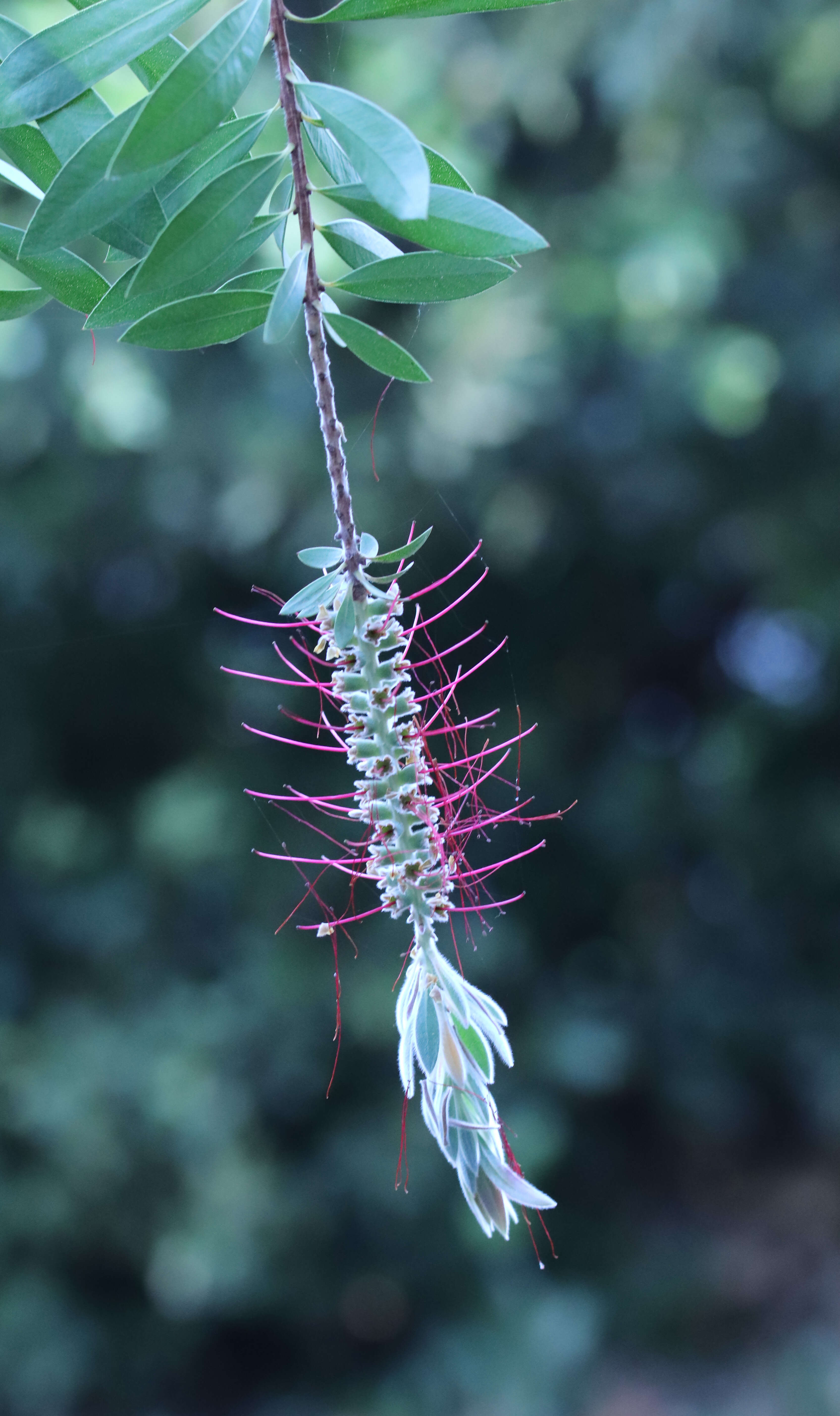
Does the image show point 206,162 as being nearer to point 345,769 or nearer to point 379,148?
point 379,148

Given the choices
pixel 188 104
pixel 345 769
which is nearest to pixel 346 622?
pixel 188 104

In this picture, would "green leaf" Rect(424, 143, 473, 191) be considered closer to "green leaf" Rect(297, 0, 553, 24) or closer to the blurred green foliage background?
"green leaf" Rect(297, 0, 553, 24)

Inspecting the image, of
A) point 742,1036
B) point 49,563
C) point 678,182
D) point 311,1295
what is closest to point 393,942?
point 311,1295

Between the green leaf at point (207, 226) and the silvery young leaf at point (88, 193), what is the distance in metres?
0.01

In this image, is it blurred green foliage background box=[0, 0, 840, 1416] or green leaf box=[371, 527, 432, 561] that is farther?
blurred green foliage background box=[0, 0, 840, 1416]

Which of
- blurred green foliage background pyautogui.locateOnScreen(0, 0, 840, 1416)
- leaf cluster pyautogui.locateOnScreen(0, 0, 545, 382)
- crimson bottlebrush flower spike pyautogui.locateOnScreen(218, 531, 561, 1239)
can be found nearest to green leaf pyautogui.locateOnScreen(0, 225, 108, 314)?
leaf cluster pyautogui.locateOnScreen(0, 0, 545, 382)

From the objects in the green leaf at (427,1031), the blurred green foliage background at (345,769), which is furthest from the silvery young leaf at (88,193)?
the blurred green foliage background at (345,769)

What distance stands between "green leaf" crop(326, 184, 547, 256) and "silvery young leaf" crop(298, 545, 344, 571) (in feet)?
0.27

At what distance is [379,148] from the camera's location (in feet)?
0.79

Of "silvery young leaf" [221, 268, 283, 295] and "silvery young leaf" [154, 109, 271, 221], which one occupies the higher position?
"silvery young leaf" [154, 109, 271, 221]

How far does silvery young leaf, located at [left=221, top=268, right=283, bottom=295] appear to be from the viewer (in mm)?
300

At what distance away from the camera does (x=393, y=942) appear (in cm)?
179

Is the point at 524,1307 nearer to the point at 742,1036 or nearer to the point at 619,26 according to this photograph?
the point at 742,1036

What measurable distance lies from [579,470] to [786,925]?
123 cm
